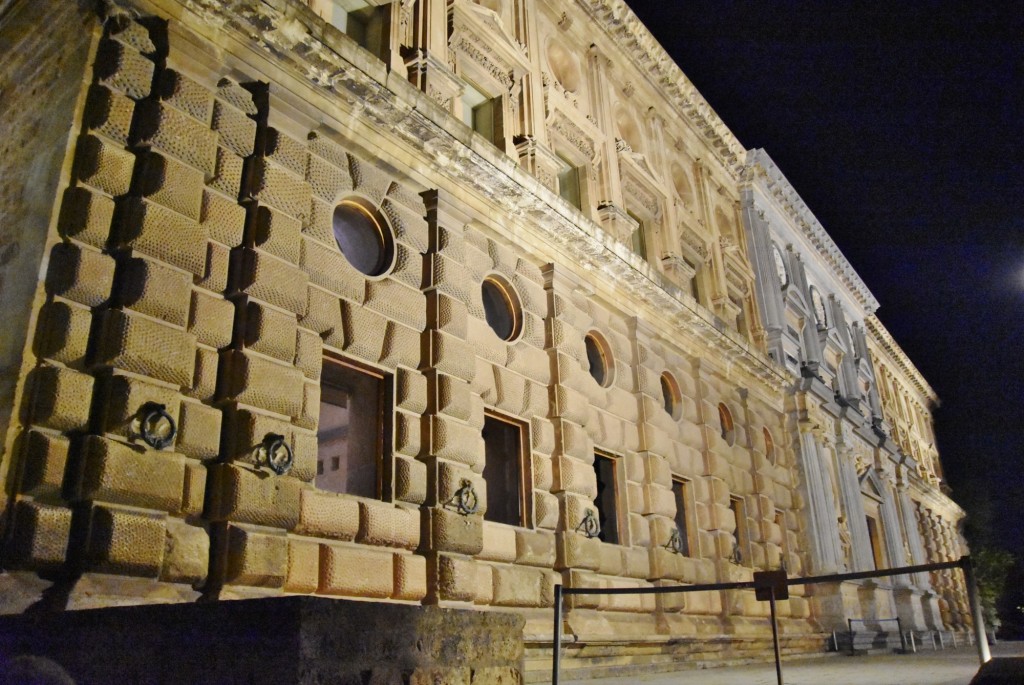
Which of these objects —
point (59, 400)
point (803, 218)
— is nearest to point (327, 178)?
point (59, 400)

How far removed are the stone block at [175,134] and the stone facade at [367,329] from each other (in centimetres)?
3

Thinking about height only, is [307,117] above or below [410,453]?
above

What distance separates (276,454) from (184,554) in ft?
3.36

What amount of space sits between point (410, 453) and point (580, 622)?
129 inches

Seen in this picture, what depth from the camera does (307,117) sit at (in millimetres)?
7867

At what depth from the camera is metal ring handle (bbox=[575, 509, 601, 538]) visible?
9.87 m

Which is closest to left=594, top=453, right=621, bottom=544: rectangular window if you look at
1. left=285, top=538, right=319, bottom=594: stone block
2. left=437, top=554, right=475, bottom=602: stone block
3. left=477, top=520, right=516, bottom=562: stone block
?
left=477, top=520, right=516, bottom=562: stone block

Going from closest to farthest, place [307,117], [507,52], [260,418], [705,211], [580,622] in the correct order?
[260,418]
[307,117]
[580,622]
[507,52]
[705,211]

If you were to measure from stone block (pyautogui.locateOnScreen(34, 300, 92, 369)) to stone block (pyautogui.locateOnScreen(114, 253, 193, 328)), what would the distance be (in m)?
0.32

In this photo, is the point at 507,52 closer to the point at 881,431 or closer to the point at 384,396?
the point at 384,396

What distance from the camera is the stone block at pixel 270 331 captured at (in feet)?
21.3

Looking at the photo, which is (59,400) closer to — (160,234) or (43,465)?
(43,465)

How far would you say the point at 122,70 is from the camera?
21.0 ft

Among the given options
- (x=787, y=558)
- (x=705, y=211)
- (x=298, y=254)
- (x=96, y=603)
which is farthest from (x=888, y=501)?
(x=96, y=603)
